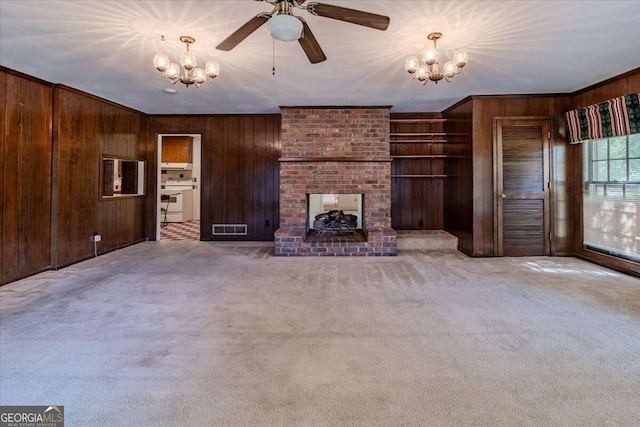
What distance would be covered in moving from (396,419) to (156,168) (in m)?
6.42

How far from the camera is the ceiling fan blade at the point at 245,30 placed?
2199mm

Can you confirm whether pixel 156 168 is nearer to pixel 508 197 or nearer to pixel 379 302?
pixel 379 302

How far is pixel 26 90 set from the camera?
4.01m

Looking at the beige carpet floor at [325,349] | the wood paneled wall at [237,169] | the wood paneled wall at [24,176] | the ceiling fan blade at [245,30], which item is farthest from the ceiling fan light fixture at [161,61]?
the wood paneled wall at [237,169]

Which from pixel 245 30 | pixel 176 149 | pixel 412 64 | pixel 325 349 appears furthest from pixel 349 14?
pixel 176 149

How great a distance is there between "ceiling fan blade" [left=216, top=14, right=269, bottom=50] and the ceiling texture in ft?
1.01

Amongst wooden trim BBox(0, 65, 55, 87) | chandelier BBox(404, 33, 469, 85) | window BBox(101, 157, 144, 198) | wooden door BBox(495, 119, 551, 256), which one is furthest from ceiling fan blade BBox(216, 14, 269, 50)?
window BBox(101, 157, 144, 198)

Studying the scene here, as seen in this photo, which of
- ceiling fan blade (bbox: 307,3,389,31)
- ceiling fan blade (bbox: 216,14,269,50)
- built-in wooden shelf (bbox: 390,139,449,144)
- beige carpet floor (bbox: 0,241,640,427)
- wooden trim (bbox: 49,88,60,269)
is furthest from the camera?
built-in wooden shelf (bbox: 390,139,449,144)

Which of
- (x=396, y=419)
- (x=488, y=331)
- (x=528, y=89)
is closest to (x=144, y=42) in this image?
(x=396, y=419)

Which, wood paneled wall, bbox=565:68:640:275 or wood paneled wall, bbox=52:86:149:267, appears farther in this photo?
wood paneled wall, bbox=52:86:149:267

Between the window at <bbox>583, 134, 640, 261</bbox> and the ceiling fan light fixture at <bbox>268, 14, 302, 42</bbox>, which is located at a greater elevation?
the ceiling fan light fixture at <bbox>268, 14, 302, 42</bbox>

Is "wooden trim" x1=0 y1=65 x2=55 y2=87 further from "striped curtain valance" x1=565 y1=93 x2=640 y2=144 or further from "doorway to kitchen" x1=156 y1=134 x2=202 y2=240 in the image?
"striped curtain valance" x1=565 y1=93 x2=640 y2=144

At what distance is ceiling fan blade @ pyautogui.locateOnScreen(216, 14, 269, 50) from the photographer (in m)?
2.20

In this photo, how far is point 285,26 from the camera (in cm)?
194
